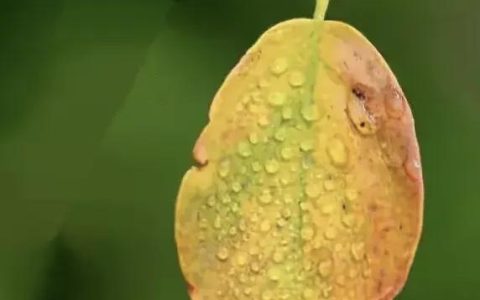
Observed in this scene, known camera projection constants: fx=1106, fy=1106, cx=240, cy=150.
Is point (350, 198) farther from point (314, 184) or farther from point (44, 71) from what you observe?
point (44, 71)

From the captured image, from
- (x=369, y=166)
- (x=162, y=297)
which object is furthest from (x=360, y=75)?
(x=162, y=297)

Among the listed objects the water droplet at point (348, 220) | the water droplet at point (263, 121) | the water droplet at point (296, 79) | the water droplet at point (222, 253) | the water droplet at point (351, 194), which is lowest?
the water droplet at point (222, 253)

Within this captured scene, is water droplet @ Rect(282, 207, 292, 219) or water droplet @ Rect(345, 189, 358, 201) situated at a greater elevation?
water droplet @ Rect(345, 189, 358, 201)

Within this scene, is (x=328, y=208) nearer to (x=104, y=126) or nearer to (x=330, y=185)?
(x=330, y=185)

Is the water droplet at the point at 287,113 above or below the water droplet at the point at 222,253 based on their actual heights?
above

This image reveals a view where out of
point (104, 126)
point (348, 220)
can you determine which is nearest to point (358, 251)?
point (348, 220)
